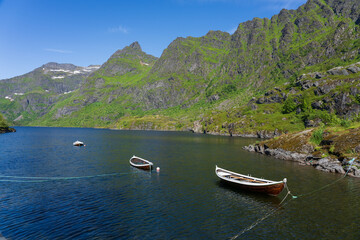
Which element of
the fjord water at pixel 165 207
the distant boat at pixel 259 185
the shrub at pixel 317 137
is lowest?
the fjord water at pixel 165 207

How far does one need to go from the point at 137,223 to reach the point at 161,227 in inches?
161

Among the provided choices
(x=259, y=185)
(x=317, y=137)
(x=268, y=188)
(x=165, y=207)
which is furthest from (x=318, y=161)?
(x=165, y=207)

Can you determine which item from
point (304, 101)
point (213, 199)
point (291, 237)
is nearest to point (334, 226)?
point (291, 237)

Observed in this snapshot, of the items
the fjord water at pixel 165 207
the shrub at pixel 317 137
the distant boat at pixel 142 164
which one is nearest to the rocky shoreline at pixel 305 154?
the shrub at pixel 317 137

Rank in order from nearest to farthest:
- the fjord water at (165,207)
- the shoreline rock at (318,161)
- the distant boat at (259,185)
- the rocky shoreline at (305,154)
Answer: the fjord water at (165,207)
the distant boat at (259,185)
the shoreline rock at (318,161)
the rocky shoreline at (305,154)

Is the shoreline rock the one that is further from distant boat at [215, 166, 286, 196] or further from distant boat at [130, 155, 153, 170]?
distant boat at [130, 155, 153, 170]

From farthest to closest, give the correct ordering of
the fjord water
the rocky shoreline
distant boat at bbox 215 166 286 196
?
the rocky shoreline, distant boat at bbox 215 166 286 196, the fjord water

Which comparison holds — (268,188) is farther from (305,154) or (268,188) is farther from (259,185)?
(305,154)

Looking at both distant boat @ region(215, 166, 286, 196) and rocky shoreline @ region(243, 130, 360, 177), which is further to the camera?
rocky shoreline @ region(243, 130, 360, 177)

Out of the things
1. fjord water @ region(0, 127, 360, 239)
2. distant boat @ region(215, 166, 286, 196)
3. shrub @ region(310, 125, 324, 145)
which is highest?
shrub @ region(310, 125, 324, 145)

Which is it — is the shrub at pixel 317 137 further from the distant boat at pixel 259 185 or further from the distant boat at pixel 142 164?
the distant boat at pixel 142 164

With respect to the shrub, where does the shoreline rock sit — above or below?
below

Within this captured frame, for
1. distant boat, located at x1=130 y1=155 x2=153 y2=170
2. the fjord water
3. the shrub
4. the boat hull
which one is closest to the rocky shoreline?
the shrub

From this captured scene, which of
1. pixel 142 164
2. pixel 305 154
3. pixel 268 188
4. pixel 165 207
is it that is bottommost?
pixel 165 207
